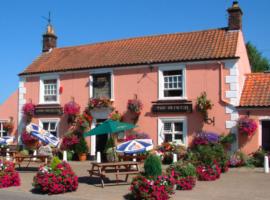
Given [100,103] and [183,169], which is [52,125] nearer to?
[100,103]

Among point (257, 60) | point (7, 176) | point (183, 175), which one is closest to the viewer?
point (183, 175)

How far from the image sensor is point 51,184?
11484mm

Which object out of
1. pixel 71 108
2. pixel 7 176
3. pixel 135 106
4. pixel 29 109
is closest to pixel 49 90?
pixel 29 109

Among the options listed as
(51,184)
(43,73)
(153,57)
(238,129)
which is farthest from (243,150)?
(43,73)

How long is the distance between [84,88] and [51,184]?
1167cm

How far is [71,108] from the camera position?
73.9 feet


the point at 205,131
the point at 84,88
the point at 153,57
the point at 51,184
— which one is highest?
the point at 153,57

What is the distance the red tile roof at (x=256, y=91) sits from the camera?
61.4 ft

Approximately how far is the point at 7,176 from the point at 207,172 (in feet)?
20.7

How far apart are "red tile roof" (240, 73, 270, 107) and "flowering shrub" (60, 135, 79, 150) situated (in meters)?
8.64

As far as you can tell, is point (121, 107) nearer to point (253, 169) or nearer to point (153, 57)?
point (153, 57)

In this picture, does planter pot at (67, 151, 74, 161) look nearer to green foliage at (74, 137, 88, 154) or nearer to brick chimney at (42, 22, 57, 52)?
green foliage at (74, 137, 88, 154)

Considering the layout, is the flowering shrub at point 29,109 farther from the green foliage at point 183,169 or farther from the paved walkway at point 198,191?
the green foliage at point 183,169

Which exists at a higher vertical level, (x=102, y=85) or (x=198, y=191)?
(x=102, y=85)
